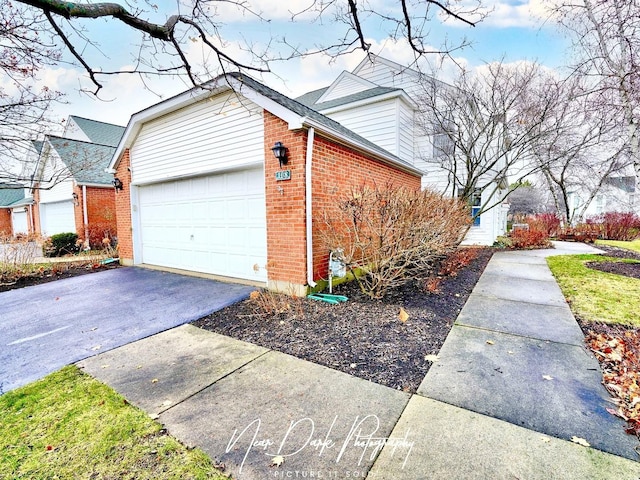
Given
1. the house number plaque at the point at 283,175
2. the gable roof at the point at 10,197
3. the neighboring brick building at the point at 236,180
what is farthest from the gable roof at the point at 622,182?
the gable roof at the point at 10,197

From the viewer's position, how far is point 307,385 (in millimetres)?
2713

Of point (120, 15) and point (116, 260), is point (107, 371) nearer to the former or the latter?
point (120, 15)

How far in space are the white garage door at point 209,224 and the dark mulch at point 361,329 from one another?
4.49 ft

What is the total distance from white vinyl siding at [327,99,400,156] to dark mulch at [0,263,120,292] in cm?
971

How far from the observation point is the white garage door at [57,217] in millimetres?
14383

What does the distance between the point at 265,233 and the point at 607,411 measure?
5275 mm

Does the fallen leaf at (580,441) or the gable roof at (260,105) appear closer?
the fallen leaf at (580,441)

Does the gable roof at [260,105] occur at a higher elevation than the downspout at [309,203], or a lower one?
higher

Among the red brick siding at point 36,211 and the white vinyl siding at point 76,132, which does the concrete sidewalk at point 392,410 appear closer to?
the red brick siding at point 36,211

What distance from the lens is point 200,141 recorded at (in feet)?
22.7

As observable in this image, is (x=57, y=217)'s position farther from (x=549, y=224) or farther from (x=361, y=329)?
(x=549, y=224)

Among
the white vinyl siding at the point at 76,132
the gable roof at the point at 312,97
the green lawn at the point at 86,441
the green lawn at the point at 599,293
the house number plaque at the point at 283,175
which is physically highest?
the gable roof at the point at 312,97

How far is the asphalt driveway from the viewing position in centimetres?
348

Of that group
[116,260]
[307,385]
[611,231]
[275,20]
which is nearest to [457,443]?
[307,385]
